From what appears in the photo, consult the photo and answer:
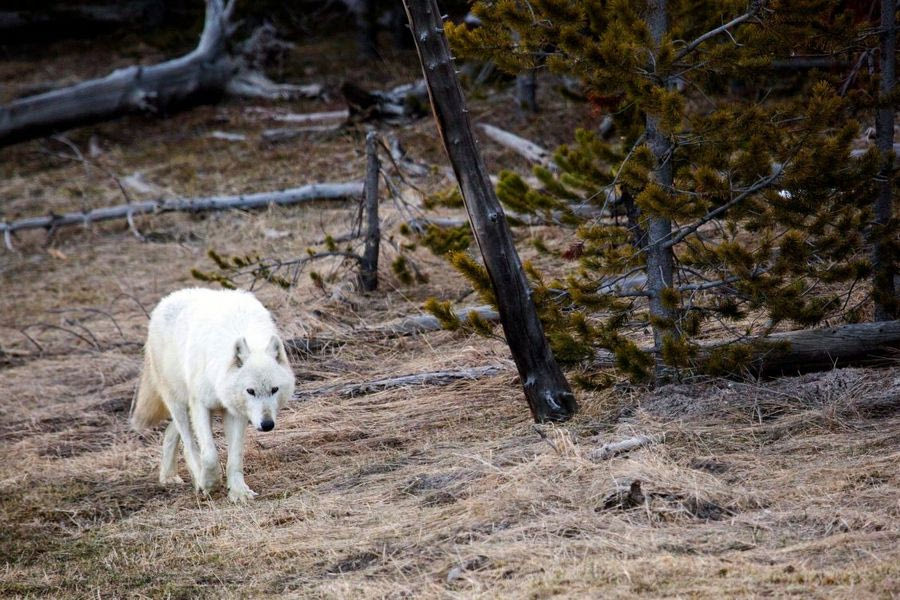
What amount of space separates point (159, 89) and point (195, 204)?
18.8 feet

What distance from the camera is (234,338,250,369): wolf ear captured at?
6.04 metres

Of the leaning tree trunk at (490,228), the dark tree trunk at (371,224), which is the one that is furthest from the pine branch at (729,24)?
the dark tree trunk at (371,224)

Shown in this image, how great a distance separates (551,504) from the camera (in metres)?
4.99

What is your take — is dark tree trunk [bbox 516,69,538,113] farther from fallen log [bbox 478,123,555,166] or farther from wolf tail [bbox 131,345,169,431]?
wolf tail [bbox 131,345,169,431]

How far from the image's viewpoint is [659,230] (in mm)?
6461

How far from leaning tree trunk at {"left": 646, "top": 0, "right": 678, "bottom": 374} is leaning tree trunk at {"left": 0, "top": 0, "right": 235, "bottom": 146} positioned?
43.3ft

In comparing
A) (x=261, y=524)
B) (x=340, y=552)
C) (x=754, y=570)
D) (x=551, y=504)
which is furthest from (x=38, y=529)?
(x=754, y=570)

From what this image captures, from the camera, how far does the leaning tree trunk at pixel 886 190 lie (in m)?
6.31

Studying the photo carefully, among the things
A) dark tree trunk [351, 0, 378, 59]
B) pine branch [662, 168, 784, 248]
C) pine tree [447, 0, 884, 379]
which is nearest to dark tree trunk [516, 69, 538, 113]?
dark tree trunk [351, 0, 378, 59]

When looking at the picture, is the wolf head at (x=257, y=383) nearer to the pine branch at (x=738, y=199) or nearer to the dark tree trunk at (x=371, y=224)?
the pine branch at (x=738, y=199)

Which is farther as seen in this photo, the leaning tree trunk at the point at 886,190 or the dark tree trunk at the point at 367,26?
the dark tree trunk at the point at 367,26

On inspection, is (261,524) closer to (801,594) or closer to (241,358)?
(241,358)

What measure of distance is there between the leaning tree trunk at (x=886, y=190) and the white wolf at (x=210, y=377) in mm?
3818

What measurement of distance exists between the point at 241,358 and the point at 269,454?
1135mm
